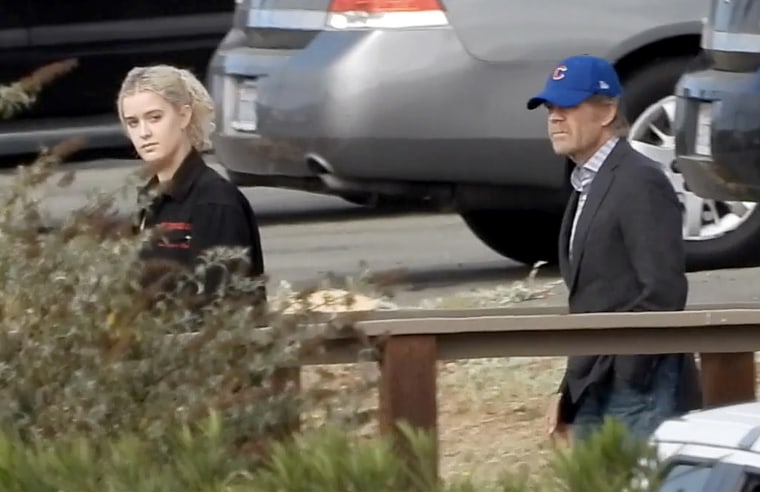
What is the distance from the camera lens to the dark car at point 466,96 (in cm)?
865

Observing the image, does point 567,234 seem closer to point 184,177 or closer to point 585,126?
point 585,126

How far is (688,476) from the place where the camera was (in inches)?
154

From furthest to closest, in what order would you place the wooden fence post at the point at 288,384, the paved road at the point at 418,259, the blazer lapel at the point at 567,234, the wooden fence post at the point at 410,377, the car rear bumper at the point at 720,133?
the paved road at the point at 418,259 → the car rear bumper at the point at 720,133 → the blazer lapel at the point at 567,234 → the wooden fence post at the point at 410,377 → the wooden fence post at the point at 288,384

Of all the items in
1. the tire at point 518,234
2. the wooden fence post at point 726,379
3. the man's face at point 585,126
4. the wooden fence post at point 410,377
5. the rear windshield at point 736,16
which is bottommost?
the tire at point 518,234

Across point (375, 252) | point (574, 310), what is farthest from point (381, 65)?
point (574, 310)

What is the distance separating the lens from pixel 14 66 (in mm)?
12648

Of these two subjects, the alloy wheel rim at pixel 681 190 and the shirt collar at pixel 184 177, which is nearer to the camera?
the shirt collar at pixel 184 177

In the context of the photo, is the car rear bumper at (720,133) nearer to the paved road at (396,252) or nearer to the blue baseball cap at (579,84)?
the paved road at (396,252)

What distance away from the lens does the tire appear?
9695 millimetres

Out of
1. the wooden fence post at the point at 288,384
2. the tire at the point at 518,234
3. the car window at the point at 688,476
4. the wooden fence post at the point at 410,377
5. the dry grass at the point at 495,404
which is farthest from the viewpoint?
the tire at the point at 518,234

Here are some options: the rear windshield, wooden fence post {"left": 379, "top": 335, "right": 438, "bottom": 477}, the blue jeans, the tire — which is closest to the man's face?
the blue jeans

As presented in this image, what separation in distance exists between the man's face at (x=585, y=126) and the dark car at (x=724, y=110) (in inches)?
82.0

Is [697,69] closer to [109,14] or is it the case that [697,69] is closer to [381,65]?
[381,65]

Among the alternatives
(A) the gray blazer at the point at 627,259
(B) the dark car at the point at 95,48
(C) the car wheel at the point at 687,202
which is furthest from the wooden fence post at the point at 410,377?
(B) the dark car at the point at 95,48
